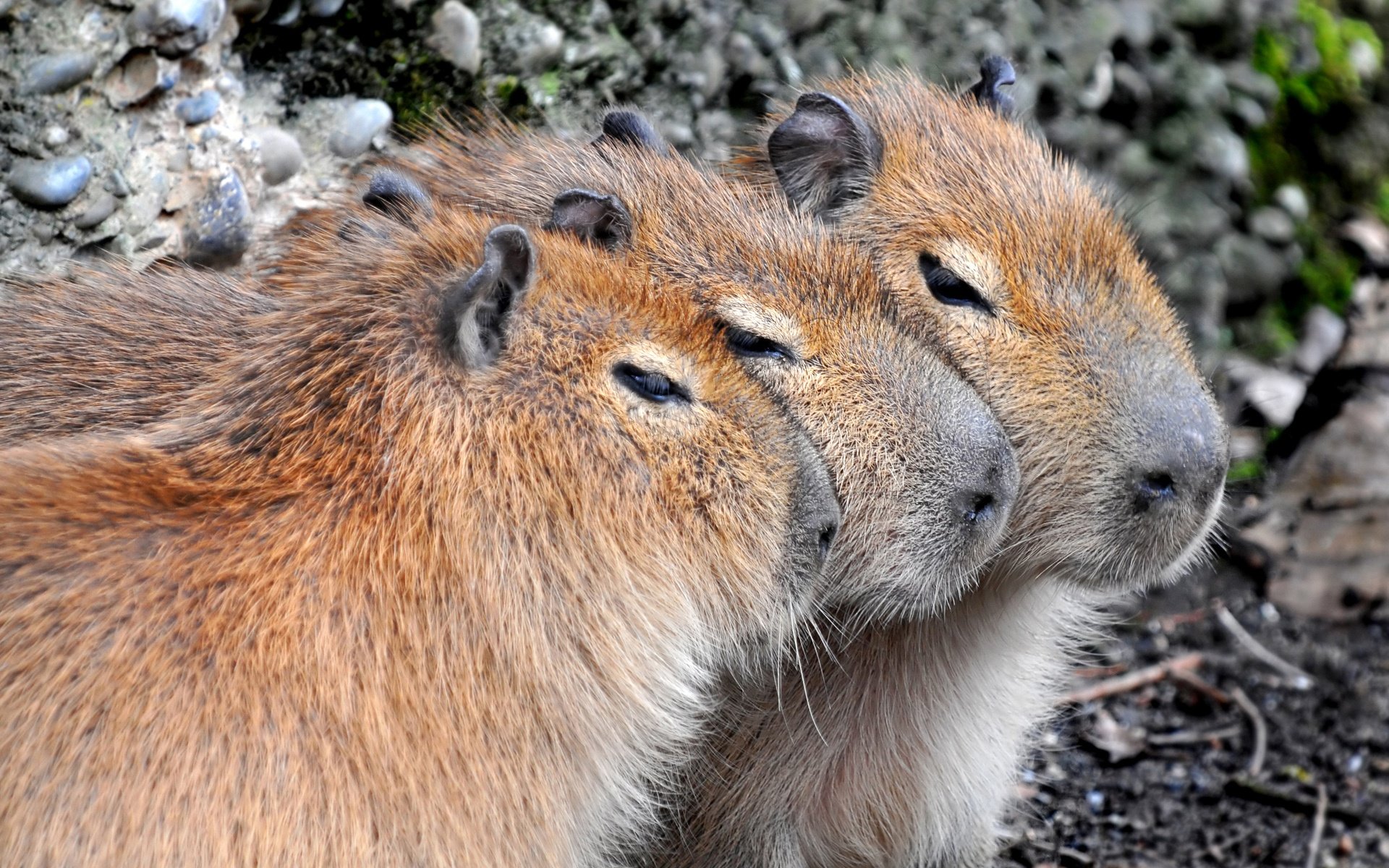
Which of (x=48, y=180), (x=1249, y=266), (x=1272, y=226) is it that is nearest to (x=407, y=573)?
(x=48, y=180)

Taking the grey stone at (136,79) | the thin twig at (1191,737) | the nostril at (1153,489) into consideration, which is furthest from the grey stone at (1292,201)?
the grey stone at (136,79)

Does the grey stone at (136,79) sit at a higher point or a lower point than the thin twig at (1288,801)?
higher

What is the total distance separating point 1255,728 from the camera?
16.2 ft

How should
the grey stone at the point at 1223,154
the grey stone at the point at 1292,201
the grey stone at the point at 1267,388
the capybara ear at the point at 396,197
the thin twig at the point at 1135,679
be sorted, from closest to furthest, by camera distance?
the capybara ear at the point at 396,197, the thin twig at the point at 1135,679, the grey stone at the point at 1267,388, the grey stone at the point at 1223,154, the grey stone at the point at 1292,201

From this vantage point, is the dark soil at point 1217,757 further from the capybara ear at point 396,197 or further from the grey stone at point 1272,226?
the capybara ear at point 396,197

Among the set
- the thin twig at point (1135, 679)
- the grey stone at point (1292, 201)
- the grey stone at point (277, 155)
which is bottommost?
the thin twig at point (1135, 679)

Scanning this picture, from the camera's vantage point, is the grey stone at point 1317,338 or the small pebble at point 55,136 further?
the grey stone at point 1317,338

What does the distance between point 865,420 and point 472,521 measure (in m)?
0.83

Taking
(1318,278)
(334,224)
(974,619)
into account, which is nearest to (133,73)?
(334,224)

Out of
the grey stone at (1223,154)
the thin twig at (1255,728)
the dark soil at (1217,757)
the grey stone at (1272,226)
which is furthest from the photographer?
the grey stone at (1272,226)

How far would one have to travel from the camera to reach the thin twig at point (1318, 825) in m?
4.25

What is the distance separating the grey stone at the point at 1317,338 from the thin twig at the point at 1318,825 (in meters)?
2.76

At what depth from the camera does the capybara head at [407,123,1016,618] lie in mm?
2988

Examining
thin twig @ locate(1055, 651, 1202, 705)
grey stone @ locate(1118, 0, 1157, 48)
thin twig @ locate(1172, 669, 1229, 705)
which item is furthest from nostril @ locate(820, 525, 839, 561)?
grey stone @ locate(1118, 0, 1157, 48)
